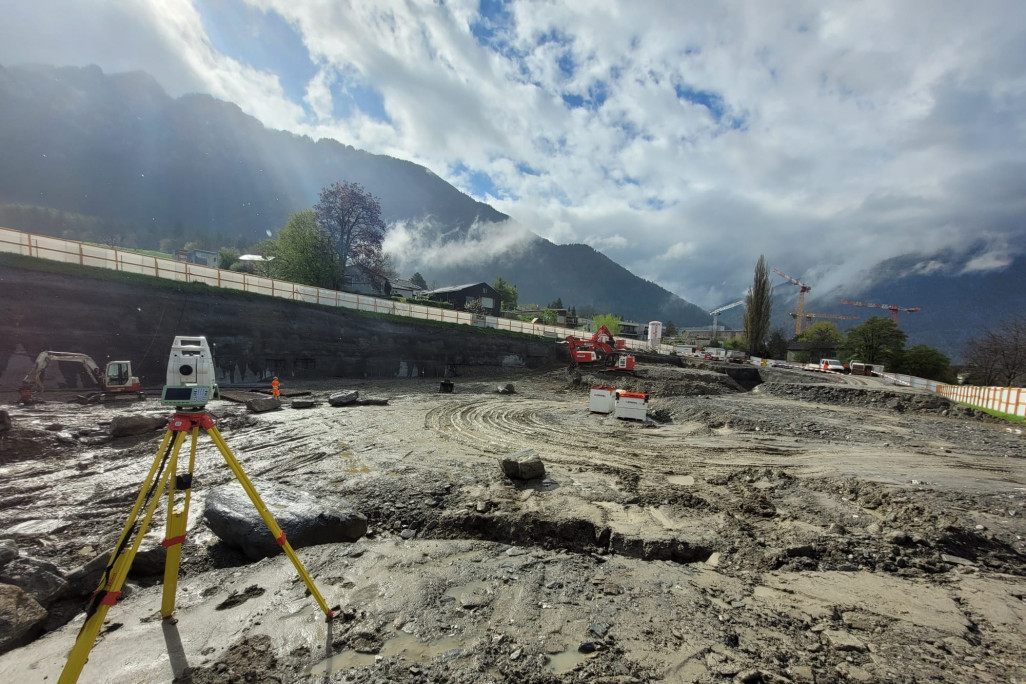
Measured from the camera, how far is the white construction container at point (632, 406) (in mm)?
13727

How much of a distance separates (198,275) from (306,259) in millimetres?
18036

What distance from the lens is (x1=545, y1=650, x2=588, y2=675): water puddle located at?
3.09 metres

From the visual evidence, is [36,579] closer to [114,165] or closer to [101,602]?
[101,602]

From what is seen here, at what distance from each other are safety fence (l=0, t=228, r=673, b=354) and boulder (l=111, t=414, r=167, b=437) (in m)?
15.7

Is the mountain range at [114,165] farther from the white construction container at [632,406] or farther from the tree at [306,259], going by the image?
the white construction container at [632,406]

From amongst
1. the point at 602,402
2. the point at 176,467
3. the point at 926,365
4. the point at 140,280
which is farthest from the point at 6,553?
the point at 926,365

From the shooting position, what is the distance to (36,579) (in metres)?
3.92

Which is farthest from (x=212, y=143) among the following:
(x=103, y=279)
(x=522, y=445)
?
(x=522, y=445)

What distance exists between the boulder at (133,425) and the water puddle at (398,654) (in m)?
10.1

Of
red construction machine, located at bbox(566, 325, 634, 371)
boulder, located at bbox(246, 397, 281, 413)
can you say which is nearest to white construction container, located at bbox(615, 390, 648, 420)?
red construction machine, located at bbox(566, 325, 634, 371)

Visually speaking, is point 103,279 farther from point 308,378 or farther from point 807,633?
point 807,633

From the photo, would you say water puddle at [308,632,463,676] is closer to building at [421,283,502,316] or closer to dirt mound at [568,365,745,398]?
dirt mound at [568,365,745,398]

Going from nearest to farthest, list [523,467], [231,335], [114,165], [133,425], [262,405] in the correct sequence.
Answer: [523,467] < [133,425] < [262,405] < [231,335] < [114,165]

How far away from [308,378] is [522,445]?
742 inches
